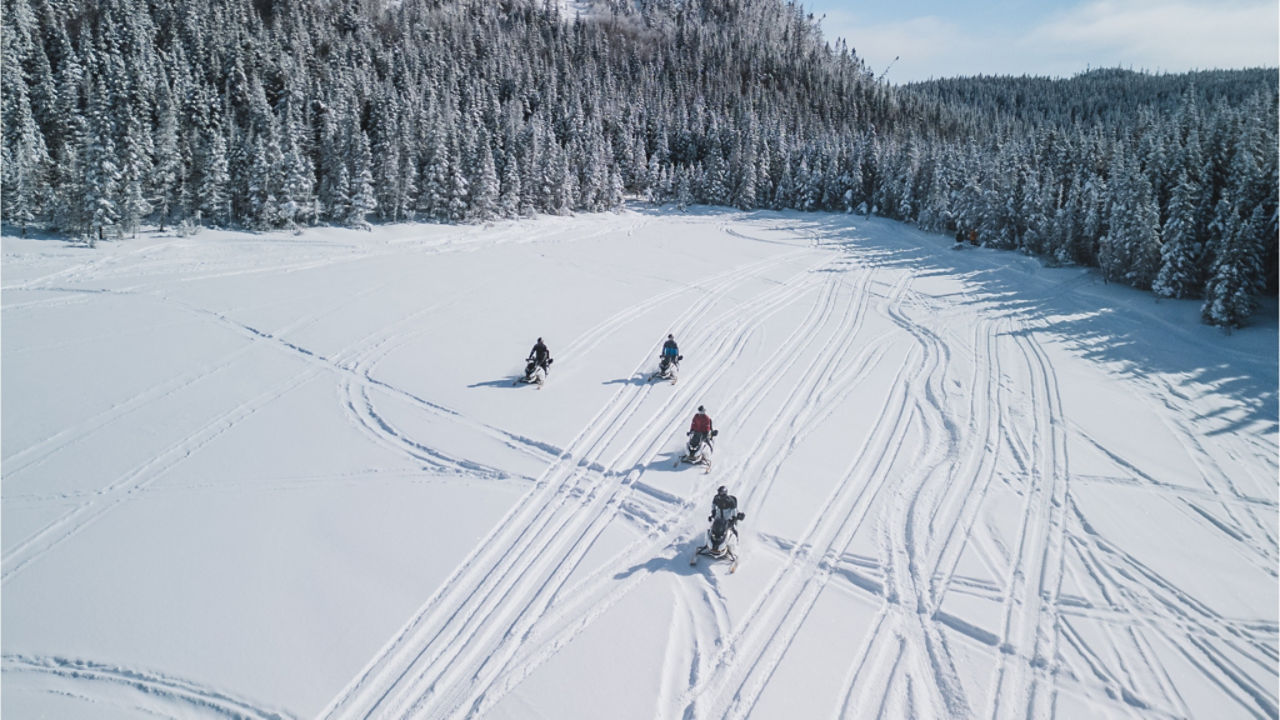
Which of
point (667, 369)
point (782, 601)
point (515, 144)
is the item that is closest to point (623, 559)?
point (782, 601)

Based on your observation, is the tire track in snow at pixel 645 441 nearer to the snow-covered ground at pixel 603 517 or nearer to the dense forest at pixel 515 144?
the snow-covered ground at pixel 603 517

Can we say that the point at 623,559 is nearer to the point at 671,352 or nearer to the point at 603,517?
the point at 603,517

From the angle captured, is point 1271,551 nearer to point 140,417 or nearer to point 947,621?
point 947,621

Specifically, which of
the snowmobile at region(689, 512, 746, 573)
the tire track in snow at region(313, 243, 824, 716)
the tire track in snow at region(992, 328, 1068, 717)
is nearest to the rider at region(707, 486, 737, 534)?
the snowmobile at region(689, 512, 746, 573)

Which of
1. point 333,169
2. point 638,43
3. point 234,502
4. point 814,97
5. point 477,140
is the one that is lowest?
point 234,502

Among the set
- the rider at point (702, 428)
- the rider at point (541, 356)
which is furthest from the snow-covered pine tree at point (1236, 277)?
the rider at point (541, 356)

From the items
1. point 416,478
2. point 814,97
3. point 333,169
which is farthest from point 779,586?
point 814,97
